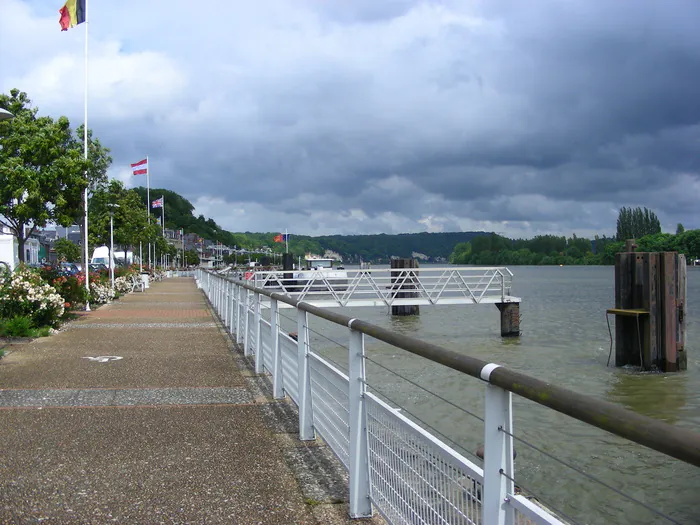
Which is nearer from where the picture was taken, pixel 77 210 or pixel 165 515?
pixel 165 515

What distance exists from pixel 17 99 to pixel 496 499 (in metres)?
21.8

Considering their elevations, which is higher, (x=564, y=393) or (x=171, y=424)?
(x=564, y=393)

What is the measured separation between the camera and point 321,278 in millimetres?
26547

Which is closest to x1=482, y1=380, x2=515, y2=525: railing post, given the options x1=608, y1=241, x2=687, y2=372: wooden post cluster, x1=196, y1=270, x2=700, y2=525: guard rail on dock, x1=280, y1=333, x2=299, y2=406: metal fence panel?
x1=196, y1=270, x2=700, y2=525: guard rail on dock

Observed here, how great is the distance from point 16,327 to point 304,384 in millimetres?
9097

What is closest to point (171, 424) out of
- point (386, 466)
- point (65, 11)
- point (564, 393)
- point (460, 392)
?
point (386, 466)

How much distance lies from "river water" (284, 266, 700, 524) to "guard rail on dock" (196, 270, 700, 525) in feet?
0.54

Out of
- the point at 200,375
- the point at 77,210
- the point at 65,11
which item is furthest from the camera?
the point at 65,11

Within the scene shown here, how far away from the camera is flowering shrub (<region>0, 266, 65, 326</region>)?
13.6 m

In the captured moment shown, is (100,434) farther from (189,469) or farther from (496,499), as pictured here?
(496,499)

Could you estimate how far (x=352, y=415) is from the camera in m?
4.32

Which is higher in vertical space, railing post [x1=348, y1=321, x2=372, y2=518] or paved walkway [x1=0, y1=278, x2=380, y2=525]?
railing post [x1=348, y1=321, x2=372, y2=518]

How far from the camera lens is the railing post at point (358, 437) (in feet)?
13.8

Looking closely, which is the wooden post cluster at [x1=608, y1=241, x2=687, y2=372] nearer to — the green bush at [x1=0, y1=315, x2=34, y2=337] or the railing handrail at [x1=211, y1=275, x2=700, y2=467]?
the green bush at [x1=0, y1=315, x2=34, y2=337]
